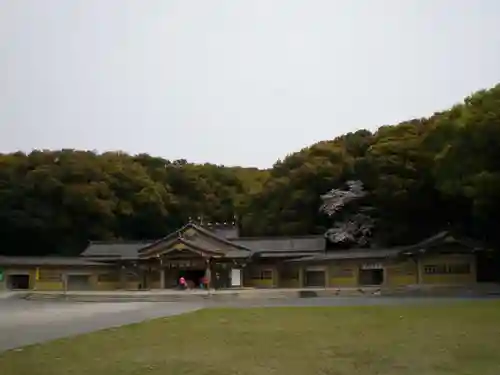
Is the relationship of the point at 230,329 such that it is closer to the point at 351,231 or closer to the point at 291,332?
the point at 291,332

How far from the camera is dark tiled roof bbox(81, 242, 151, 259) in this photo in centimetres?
4059

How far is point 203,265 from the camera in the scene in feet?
124

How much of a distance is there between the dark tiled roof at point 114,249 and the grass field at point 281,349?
2791 cm

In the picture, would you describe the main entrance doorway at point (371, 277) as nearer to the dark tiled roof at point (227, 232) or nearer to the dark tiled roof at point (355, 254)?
the dark tiled roof at point (355, 254)

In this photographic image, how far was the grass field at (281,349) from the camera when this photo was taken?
23.2ft

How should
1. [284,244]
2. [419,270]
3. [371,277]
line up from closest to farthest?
[419,270], [371,277], [284,244]

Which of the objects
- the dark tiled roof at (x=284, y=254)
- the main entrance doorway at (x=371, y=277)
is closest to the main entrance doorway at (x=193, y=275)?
the dark tiled roof at (x=284, y=254)

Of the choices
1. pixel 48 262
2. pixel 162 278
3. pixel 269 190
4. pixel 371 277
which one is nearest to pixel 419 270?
pixel 371 277

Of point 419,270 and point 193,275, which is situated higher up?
point 419,270

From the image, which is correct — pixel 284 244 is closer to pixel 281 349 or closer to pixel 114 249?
pixel 114 249

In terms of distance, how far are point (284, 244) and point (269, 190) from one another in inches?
239

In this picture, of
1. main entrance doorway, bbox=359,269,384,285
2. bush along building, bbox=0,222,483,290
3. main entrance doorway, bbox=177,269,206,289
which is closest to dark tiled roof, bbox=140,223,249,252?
bush along building, bbox=0,222,483,290

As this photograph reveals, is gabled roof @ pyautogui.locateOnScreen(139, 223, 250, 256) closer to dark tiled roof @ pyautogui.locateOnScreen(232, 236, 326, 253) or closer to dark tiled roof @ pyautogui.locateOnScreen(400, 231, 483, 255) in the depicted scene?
dark tiled roof @ pyautogui.locateOnScreen(232, 236, 326, 253)

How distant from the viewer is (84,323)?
1502 centimetres
